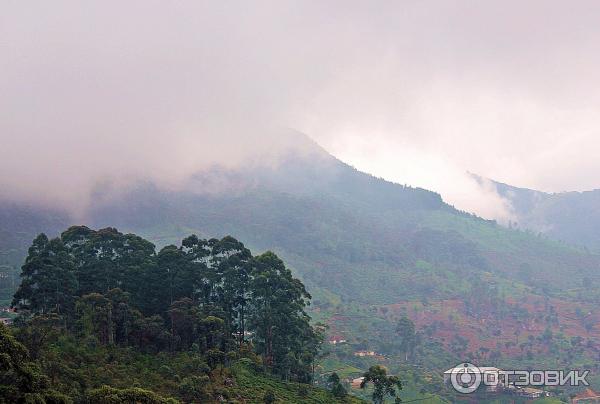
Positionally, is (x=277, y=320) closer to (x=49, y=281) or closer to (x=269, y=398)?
(x=269, y=398)

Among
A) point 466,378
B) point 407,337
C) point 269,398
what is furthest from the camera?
point 407,337

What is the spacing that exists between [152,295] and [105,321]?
9347 mm

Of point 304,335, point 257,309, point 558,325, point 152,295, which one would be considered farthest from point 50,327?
point 558,325

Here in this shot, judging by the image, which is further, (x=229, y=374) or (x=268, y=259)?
(x=268, y=259)

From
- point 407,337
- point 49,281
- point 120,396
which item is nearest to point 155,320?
point 49,281

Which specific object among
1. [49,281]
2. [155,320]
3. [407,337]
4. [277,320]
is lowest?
[155,320]

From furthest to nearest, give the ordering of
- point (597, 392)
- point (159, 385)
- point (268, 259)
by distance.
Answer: point (597, 392), point (268, 259), point (159, 385)

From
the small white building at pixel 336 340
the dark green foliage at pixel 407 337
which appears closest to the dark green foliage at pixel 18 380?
the small white building at pixel 336 340

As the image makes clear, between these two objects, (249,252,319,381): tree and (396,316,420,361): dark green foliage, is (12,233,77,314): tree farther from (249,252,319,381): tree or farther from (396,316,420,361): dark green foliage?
(396,316,420,361): dark green foliage

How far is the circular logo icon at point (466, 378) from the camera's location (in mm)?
125375

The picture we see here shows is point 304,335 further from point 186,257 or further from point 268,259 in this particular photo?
point 186,257

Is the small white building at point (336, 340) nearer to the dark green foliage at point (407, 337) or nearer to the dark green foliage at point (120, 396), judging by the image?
the dark green foliage at point (407, 337)

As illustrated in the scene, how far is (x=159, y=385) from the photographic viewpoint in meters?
48.2

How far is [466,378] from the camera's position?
13025 cm
